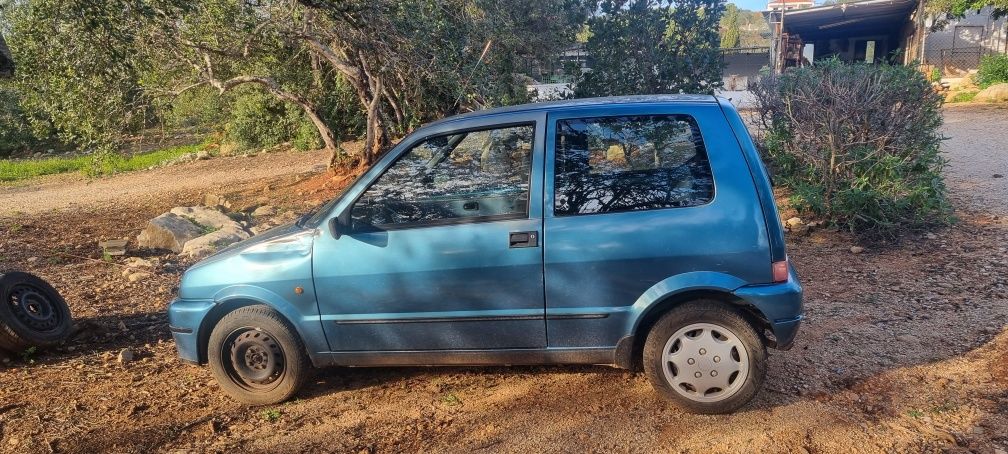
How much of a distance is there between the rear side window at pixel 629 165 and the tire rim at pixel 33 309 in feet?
12.9

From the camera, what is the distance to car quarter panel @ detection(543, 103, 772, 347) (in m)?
3.64

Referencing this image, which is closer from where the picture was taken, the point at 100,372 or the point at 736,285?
the point at 736,285

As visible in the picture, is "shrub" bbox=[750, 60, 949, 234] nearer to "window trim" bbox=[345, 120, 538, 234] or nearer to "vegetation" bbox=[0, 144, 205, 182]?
"window trim" bbox=[345, 120, 538, 234]

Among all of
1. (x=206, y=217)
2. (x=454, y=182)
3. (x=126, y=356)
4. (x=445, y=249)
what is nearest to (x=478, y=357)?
(x=445, y=249)

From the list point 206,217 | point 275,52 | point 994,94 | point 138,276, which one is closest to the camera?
point 138,276

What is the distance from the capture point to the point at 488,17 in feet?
34.2

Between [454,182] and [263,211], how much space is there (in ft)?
23.8

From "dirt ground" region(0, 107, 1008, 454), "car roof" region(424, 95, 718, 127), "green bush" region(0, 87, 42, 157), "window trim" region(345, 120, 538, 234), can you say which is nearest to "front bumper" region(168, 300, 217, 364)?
"dirt ground" region(0, 107, 1008, 454)

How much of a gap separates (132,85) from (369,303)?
7.87 meters

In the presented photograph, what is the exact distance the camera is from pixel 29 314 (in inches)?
202

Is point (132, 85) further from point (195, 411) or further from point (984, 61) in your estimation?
point (984, 61)

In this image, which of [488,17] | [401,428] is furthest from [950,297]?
[488,17]

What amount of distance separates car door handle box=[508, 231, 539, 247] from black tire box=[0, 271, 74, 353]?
3.63m

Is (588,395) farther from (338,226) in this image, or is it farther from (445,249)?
(338,226)
